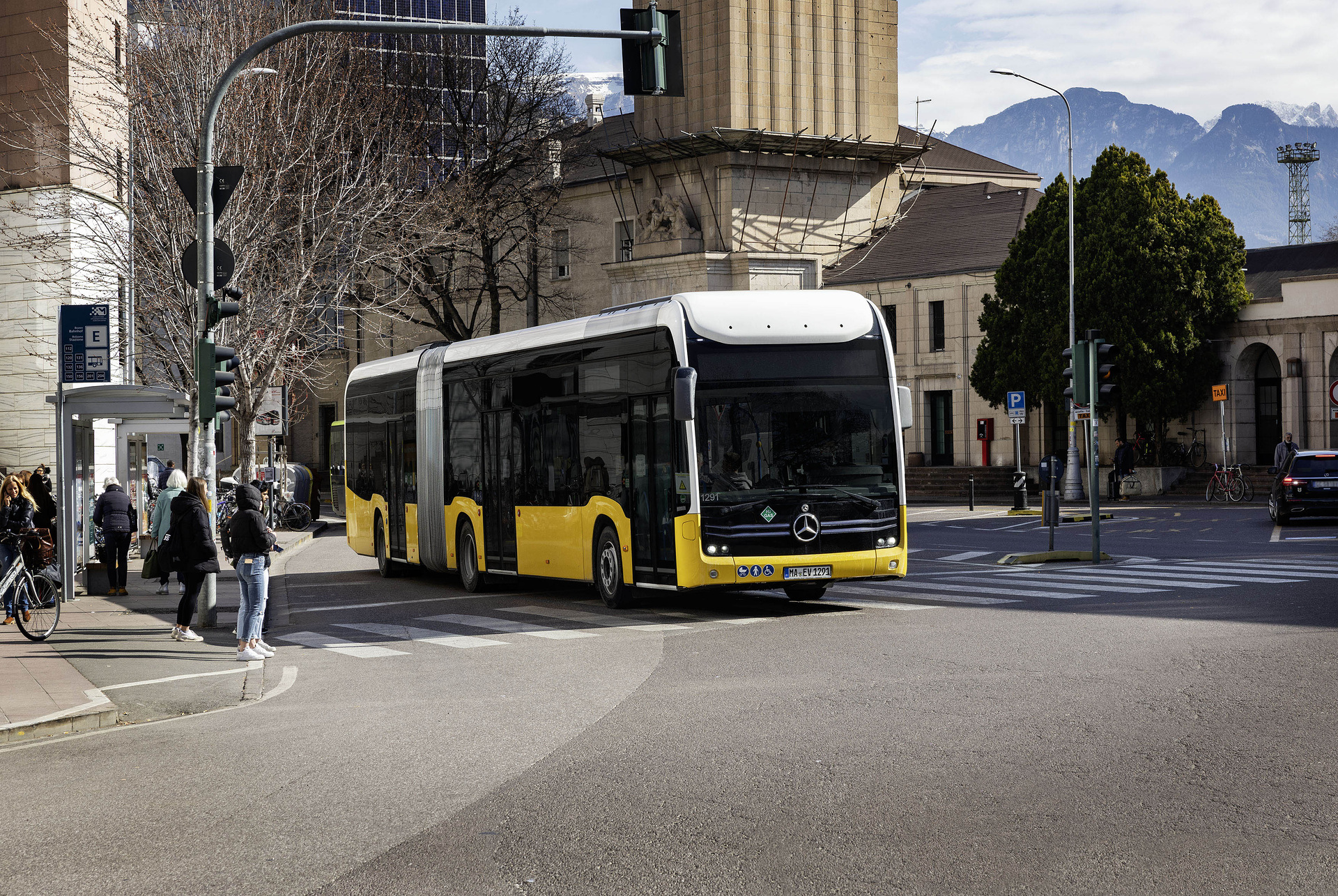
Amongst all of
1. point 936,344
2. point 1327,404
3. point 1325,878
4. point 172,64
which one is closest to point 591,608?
point 1325,878

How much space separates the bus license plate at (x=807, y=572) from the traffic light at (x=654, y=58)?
192 inches

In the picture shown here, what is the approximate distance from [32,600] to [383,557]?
9928 mm

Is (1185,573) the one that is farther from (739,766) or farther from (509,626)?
(739,766)

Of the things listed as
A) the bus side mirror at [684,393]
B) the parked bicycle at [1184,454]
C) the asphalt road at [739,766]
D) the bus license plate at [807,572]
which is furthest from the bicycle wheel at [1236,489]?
the bus side mirror at [684,393]

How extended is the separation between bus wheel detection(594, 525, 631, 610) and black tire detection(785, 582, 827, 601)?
190 cm

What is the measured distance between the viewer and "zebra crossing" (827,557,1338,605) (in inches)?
699

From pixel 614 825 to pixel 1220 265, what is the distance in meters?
45.4

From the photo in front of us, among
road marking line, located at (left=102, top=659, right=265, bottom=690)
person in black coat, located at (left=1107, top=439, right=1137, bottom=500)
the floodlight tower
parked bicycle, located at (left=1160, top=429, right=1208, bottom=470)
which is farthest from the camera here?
the floodlight tower

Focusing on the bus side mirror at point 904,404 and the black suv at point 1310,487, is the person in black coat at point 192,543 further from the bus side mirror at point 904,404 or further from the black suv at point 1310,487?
the black suv at point 1310,487

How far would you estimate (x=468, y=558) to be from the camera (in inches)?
836

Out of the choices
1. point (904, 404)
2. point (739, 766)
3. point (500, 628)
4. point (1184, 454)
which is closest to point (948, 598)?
point (904, 404)

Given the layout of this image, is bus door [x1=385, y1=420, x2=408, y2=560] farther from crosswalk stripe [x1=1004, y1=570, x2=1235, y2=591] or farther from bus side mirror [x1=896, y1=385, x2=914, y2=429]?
bus side mirror [x1=896, y1=385, x2=914, y2=429]

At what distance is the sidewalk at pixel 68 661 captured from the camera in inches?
404

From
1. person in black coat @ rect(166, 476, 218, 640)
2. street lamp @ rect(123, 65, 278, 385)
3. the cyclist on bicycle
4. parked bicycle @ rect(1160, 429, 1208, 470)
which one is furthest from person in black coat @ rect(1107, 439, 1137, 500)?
person in black coat @ rect(166, 476, 218, 640)
